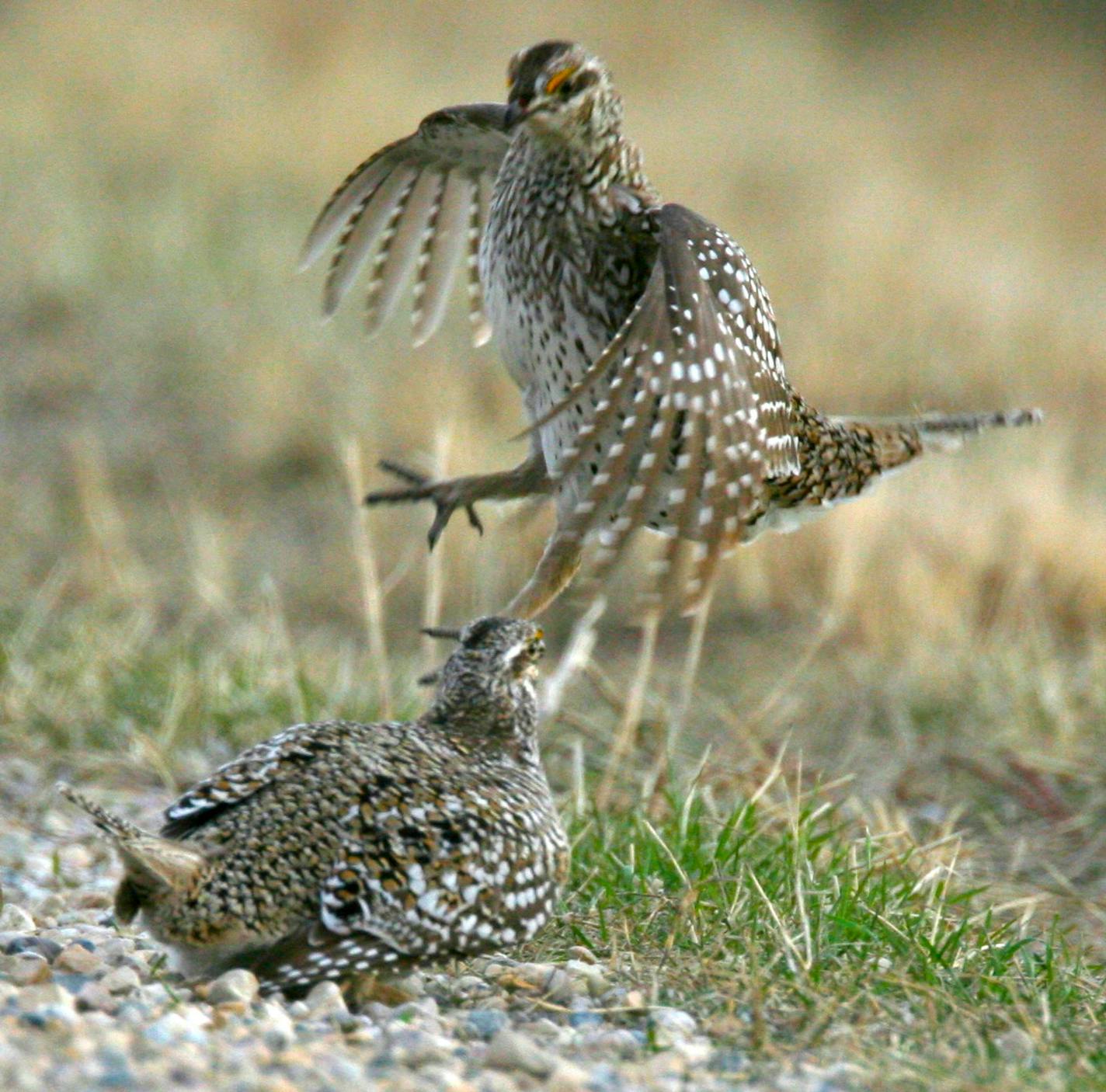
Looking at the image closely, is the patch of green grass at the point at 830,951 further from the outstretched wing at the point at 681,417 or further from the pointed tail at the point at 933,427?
the pointed tail at the point at 933,427

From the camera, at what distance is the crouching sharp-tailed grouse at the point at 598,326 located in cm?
398

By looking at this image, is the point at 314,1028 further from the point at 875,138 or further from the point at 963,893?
the point at 875,138

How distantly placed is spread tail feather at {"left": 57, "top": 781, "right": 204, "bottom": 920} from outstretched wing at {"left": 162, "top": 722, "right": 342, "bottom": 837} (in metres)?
0.17

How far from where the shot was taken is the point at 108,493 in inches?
390

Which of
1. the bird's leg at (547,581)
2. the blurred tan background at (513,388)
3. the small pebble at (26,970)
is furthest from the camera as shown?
the blurred tan background at (513,388)

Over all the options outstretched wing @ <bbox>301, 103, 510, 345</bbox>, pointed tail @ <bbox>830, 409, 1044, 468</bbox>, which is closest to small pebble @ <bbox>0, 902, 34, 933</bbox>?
outstretched wing @ <bbox>301, 103, 510, 345</bbox>

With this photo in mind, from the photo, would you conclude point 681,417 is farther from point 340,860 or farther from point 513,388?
point 513,388

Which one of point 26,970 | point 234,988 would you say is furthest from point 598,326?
point 26,970

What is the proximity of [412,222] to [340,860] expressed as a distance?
2.64 m

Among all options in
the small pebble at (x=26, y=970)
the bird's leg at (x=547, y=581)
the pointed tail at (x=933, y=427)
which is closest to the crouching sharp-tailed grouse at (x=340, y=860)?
the small pebble at (x=26, y=970)

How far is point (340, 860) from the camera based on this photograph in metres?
3.44

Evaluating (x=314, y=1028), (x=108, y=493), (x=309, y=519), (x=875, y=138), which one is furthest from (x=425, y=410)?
(x=875, y=138)

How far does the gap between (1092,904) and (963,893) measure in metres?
1.06

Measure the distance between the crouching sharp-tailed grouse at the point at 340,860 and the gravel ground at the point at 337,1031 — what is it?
0.35 ft
